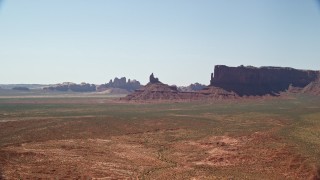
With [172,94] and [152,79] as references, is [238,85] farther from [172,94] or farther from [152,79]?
[152,79]

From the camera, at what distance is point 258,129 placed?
6831cm

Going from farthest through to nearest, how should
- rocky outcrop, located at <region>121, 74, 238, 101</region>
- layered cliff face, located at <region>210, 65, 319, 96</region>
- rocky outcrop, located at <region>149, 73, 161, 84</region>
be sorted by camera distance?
rocky outcrop, located at <region>149, 73, 161, 84</region>
layered cliff face, located at <region>210, 65, 319, 96</region>
rocky outcrop, located at <region>121, 74, 238, 101</region>

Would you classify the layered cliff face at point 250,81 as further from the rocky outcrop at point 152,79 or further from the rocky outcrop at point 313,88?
the rocky outcrop at point 152,79

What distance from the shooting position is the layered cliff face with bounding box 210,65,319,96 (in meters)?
169

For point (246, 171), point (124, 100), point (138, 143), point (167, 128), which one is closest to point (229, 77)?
point (124, 100)

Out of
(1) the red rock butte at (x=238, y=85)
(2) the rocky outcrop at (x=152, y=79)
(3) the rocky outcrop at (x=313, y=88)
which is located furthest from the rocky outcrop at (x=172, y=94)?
(3) the rocky outcrop at (x=313, y=88)

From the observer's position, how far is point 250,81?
173500 mm

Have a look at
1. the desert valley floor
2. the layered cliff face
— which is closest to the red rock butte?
the layered cliff face

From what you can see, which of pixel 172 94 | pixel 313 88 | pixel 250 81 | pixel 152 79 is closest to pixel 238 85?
pixel 250 81

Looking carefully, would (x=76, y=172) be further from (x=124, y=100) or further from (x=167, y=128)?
(x=124, y=100)

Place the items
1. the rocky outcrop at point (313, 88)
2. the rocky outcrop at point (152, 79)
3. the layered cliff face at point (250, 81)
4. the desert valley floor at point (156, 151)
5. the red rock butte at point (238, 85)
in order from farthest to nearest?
1. the rocky outcrop at point (152, 79)
2. the layered cliff face at point (250, 81)
3. the rocky outcrop at point (313, 88)
4. the red rock butte at point (238, 85)
5. the desert valley floor at point (156, 151)

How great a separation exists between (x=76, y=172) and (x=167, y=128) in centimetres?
3695

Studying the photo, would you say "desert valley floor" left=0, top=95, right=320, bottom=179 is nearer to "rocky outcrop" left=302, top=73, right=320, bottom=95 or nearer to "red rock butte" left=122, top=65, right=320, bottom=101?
"red rock butte" left=122, top=65, right=320, bottom=101

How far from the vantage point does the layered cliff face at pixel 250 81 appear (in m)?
169
